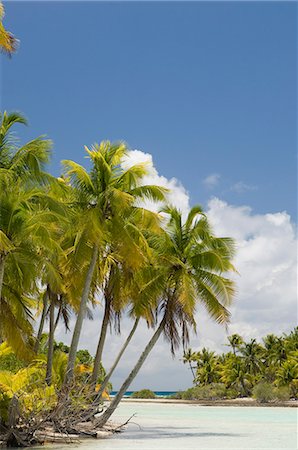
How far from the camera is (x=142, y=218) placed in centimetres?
1889

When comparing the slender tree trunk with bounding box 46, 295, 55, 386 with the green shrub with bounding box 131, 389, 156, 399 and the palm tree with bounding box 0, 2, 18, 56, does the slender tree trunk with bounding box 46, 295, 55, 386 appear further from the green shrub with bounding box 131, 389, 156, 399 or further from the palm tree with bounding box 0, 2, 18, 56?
the green shrub with bounding box 131, 389, 156, 399

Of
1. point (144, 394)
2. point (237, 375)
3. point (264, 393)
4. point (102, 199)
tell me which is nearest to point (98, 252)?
point (102, 199)

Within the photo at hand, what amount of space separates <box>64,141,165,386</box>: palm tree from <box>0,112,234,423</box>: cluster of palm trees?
33 mm

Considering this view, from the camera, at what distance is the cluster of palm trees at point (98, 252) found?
1580 centimetres

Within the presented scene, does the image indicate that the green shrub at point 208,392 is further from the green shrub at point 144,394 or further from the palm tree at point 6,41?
the palm tree at point 6,41

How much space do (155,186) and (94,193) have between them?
1.91m

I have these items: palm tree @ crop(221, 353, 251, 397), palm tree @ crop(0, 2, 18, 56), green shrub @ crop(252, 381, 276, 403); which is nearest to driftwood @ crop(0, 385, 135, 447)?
palm tree @ crop(0, 2, 18, 56)

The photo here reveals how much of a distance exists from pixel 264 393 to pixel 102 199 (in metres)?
45.3

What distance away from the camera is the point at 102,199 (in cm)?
1853

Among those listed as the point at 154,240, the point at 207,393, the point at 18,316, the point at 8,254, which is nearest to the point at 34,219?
the point at 8,254

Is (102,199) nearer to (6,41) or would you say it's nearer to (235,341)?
(6,41)

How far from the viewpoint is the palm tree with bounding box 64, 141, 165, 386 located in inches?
710

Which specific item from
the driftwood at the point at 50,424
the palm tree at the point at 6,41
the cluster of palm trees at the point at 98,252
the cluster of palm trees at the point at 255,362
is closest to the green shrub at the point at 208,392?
the cluster of palm trees at the point at 255,362

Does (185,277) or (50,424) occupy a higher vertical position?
A: (185,277)
